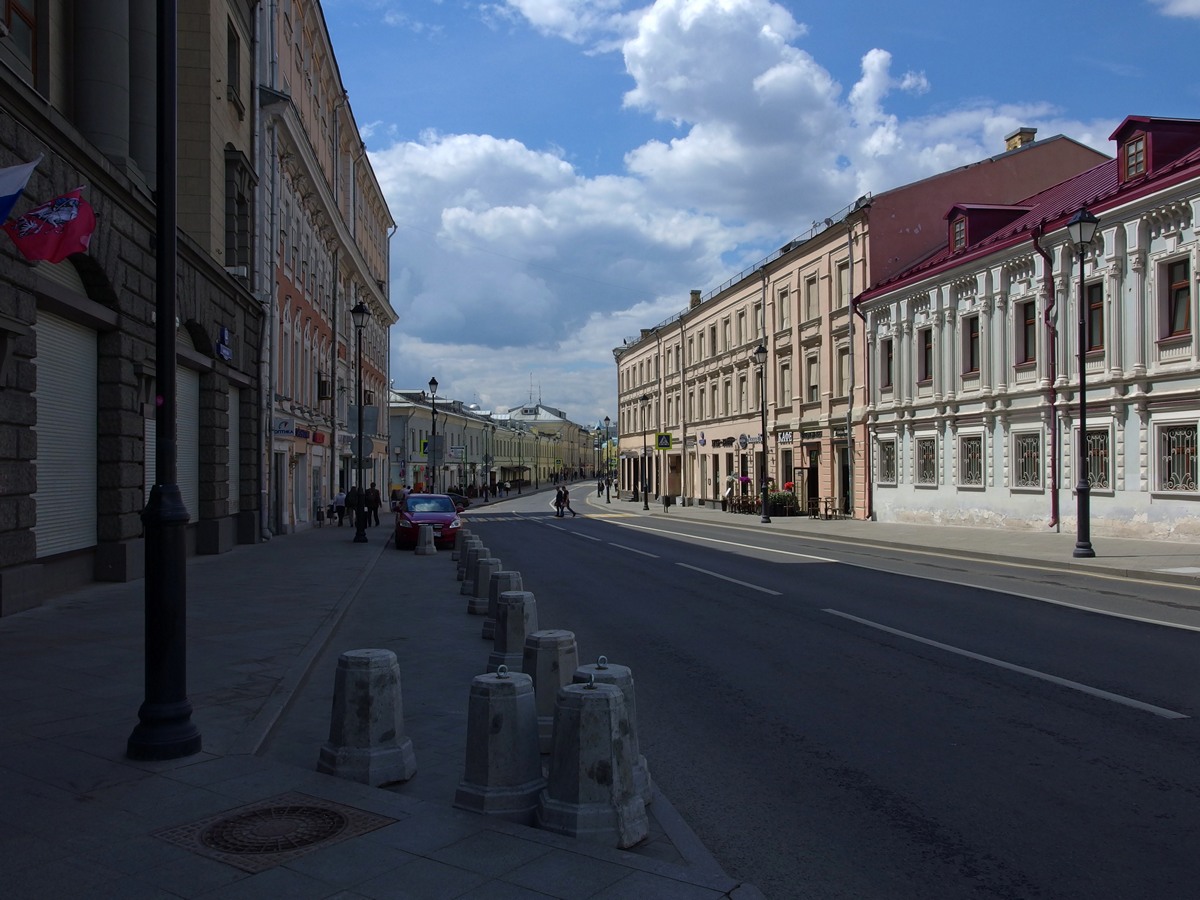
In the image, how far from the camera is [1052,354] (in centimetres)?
2533

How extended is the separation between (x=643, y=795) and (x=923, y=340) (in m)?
29.3

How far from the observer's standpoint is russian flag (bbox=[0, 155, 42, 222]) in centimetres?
803

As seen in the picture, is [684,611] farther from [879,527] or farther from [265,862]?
[879,527]

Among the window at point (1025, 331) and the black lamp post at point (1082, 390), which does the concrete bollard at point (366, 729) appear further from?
the window at point (1025, 331)

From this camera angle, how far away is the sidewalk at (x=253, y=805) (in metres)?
4.05

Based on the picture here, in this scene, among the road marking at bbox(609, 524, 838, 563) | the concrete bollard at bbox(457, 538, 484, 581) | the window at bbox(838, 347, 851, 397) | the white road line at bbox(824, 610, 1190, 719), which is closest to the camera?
the white road line at bbox(824, 610, 1190, 719)

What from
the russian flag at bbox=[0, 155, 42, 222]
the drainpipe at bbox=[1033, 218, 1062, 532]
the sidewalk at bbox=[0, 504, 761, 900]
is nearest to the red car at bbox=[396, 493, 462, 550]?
the sidewalk at bbox=[0, 504, 761, 900]

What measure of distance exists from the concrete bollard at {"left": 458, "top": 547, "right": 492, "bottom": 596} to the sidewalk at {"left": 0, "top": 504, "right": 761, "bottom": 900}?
17.2 feet

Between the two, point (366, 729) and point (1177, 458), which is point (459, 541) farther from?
point (366, 729)

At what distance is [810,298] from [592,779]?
38030 millimetres

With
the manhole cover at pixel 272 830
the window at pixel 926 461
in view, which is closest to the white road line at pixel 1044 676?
the manhole cover at pixel 272 830

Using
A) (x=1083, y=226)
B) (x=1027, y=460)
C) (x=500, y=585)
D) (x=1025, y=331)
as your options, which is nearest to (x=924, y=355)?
(x=1025, y=331)

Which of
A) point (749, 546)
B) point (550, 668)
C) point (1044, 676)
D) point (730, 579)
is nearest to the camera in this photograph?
point (550, 668)

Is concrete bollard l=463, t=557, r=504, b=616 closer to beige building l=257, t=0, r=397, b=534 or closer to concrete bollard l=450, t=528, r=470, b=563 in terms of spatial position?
concrete bollard l=450, t=528, r=470, b=563
